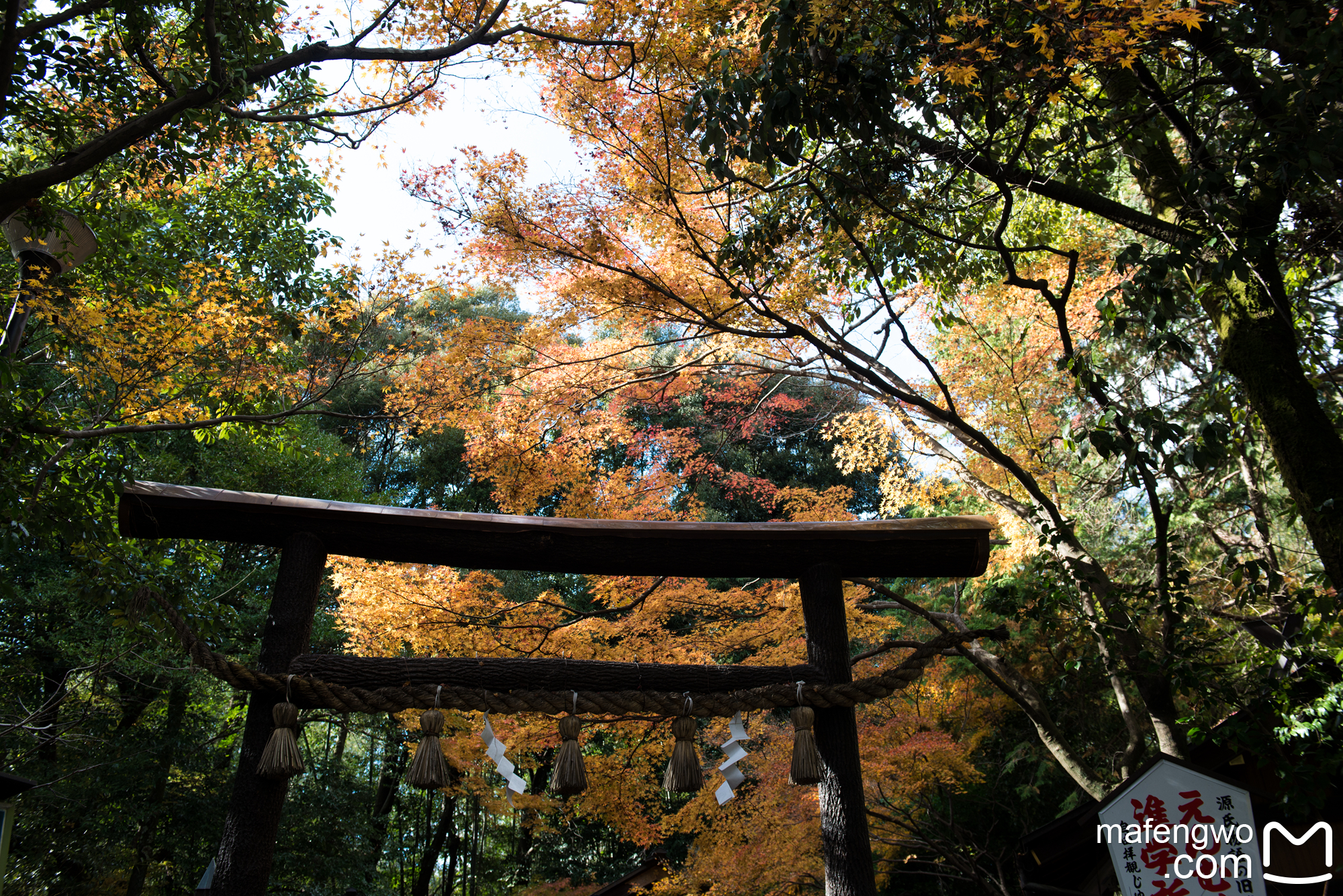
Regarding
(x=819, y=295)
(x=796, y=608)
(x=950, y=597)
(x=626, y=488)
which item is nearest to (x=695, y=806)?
(x=796, y=608)

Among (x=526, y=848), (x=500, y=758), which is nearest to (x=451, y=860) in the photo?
(x=526, y=848)

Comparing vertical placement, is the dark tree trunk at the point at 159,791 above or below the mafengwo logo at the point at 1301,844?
above

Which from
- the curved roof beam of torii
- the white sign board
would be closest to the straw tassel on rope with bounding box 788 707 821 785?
the curved roof beam of torii

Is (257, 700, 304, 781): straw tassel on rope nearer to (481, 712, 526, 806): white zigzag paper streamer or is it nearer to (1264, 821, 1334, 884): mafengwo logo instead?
(481, 712, 526, 806): white zigzag paper streamer

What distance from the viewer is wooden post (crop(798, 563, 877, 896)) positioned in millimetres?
3006

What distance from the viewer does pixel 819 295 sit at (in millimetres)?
4973

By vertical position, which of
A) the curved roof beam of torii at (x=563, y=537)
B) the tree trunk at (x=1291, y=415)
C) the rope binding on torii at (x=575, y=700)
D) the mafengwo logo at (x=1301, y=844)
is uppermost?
the tree trunk at (x=1291, y=415)

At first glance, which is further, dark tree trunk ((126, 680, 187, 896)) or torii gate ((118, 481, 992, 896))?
dark tree trunk ((126, 680, 187, 896))

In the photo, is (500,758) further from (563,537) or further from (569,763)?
(563,537)

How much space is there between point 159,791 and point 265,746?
6141mm

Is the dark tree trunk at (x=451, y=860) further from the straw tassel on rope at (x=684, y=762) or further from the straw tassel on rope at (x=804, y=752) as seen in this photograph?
the straw tassel on rope at (x=804, y=752)

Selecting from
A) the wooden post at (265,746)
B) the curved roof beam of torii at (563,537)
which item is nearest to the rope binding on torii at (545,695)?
the wooden post at (265,746)

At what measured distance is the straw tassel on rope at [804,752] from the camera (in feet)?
9.93

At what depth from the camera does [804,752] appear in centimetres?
304
